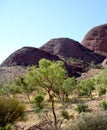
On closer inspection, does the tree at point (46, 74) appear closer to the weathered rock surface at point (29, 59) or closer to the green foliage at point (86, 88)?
the green foliage at point (86, 88)

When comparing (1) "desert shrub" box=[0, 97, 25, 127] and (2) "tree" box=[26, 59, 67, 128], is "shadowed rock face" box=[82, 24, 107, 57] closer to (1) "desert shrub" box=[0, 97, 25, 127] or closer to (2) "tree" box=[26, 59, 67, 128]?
(2) "tree" box=[26, 59, 67, 128]

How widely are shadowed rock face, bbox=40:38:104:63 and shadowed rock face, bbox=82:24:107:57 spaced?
5.07 metres

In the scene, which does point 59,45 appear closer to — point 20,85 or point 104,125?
point 20,85

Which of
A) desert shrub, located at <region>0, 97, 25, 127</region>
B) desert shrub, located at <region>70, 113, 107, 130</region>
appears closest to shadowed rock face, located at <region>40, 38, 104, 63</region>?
desert shrub, located at <region>0, 97, 25, 127</region>

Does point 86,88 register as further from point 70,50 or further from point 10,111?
point 70,50

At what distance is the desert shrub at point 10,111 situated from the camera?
1025 inches

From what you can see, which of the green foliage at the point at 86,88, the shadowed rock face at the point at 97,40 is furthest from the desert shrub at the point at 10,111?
the shadowed rock face at the point at 97,40

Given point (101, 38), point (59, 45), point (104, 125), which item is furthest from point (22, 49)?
point (104, 125)

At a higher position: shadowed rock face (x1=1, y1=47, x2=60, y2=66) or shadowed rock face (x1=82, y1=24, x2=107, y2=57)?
shadowed rock face (x1=1, y1=47, x2=60, y2=66)

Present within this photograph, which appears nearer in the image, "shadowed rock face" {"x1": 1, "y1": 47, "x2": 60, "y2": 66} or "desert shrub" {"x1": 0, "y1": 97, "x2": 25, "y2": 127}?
"desert shrub" {"x1": 0, "y1": 97, "x2": 25, "y2": 127}

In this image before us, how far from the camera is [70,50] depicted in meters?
142

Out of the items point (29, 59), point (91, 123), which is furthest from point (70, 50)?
point (91, 123)

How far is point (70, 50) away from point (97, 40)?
16.6 m

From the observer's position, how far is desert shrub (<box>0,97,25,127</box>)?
2604 centimetres
